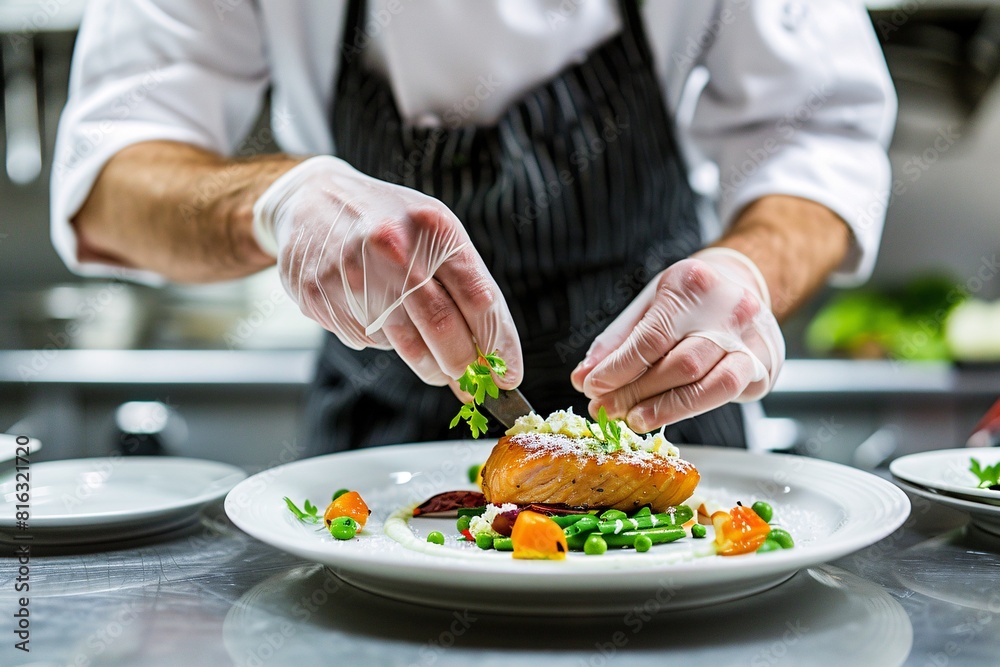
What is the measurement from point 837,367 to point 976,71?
1.38 m

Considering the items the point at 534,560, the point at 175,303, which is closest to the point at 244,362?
the point at 175,303

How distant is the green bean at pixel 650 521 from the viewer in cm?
113

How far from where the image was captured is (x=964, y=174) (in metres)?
4.13

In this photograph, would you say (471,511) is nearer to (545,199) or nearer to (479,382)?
(479,382)

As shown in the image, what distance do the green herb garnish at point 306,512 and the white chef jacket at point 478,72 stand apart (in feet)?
2.97

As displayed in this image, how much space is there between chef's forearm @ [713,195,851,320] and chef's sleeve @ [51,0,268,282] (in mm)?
1142

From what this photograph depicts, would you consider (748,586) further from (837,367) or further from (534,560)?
(837,367)

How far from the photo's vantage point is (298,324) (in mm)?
4117

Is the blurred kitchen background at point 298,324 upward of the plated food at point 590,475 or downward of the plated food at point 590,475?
downward

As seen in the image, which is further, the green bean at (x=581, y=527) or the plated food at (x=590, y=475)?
the plated food at (x=590, y=475)

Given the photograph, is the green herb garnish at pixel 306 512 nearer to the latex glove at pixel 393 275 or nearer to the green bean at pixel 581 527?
the latex glove at pixel 393 275

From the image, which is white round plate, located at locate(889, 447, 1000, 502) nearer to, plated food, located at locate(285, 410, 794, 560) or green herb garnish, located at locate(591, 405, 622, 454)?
plated food, located at locate(285, 410, 794, 560)

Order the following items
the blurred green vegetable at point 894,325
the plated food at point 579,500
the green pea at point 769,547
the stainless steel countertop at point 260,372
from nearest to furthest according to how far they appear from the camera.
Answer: the green pea at point 769,547, the plated food at point 579,500, the stainless steel countertop at point 260,372, the blurred green vegetable at point 894,325

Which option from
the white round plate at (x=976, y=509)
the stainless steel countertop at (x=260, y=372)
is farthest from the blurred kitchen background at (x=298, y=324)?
the white round plate at (x=976, y=509)
